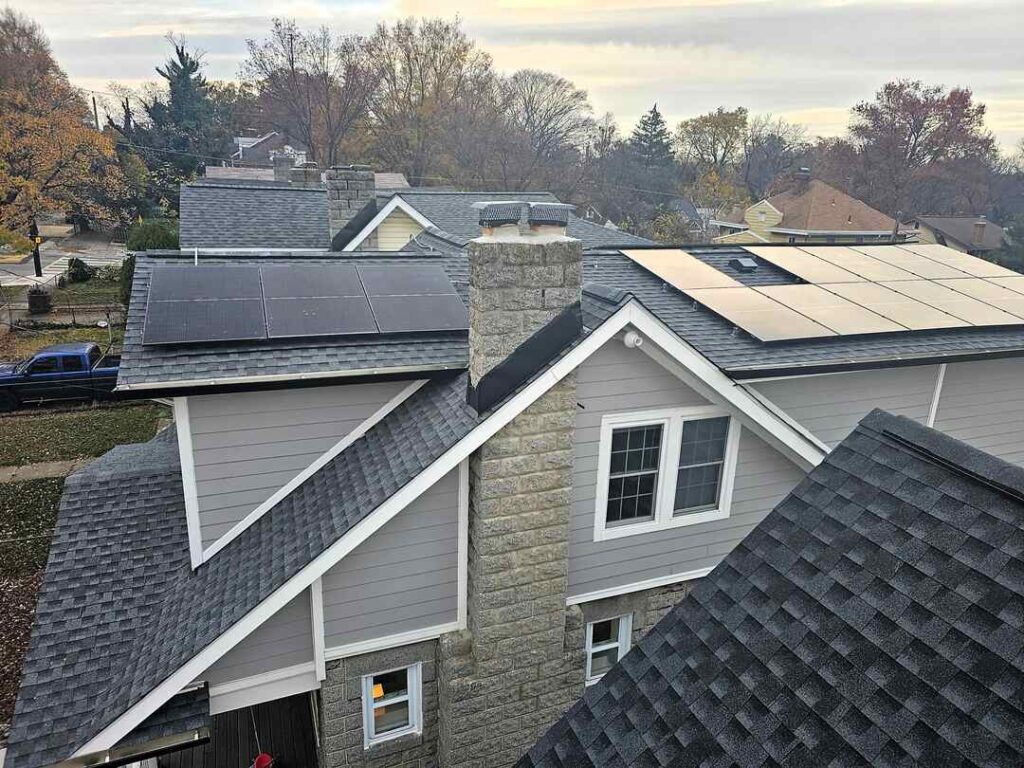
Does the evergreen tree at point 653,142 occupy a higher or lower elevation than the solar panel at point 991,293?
higher

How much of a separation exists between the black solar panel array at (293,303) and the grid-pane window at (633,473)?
8.13 feet

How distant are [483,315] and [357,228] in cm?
1199

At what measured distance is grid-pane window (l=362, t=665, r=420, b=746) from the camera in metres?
7.33

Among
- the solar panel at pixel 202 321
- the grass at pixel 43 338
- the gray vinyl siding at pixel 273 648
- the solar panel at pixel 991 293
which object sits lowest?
the grass at pixel 43 338

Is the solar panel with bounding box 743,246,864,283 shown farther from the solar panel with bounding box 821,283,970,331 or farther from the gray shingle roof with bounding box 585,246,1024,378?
the gray shingle roof with bounding box 585,246,1024,378

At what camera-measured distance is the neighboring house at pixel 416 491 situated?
6344 millimetres

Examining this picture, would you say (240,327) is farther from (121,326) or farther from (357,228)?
(121,326)

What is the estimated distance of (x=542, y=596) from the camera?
23.5 feet

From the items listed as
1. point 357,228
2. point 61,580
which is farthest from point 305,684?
point 357,228

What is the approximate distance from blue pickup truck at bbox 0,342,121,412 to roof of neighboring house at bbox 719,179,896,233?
43.7 meters

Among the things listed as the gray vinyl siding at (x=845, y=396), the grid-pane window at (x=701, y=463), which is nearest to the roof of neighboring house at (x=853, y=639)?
the grid-pane window at (x=701, y=463)

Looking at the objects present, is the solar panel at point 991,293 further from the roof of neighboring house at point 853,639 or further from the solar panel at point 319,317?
the solar panel at point 319,317

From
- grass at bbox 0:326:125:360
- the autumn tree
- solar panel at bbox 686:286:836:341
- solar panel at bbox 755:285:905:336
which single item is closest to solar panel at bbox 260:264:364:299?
solar panel at bbox 686:286:836:341

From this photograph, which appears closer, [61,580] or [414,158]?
[61,580]
